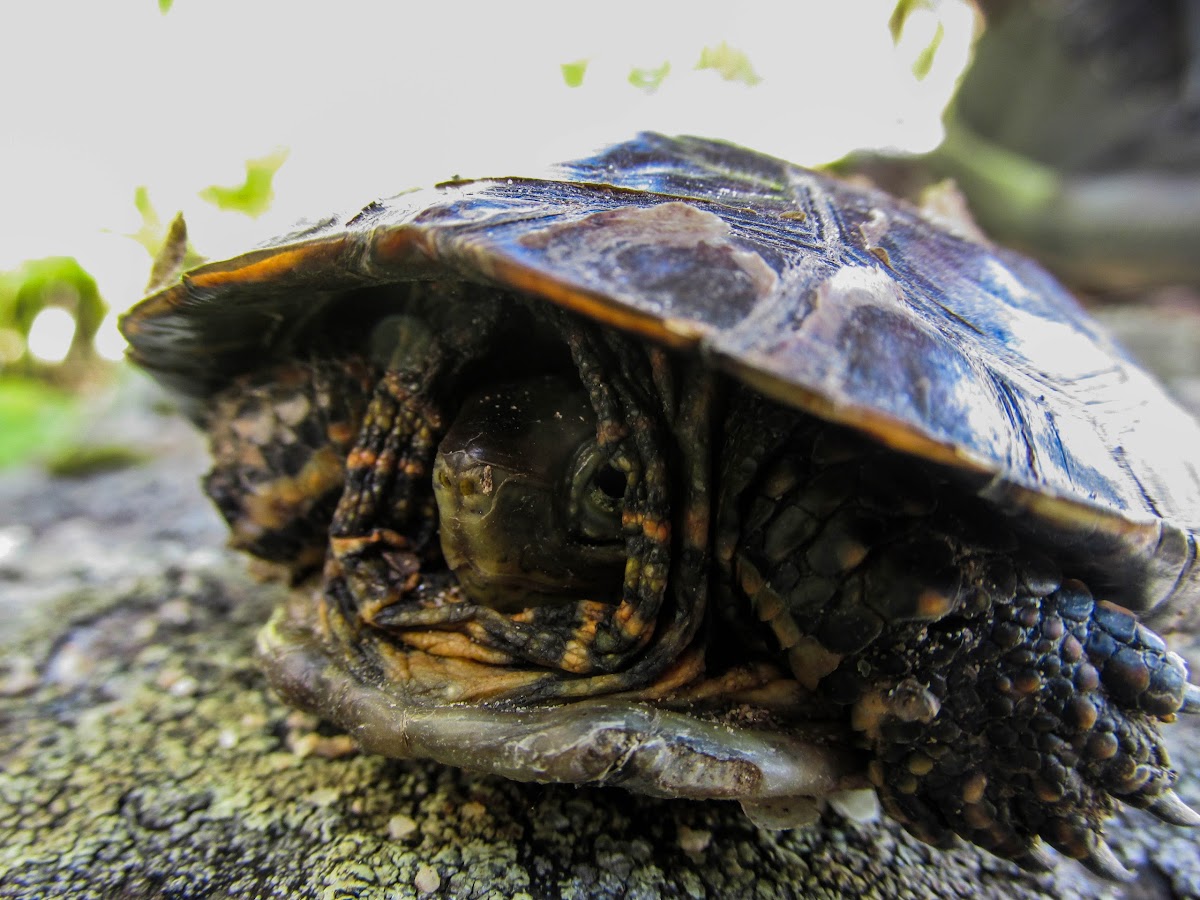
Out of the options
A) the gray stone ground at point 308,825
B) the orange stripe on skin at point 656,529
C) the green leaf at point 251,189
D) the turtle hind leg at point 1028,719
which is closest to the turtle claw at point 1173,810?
the turtle hind leg at point 1028,719

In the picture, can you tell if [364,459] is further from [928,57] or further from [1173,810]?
[928,57]

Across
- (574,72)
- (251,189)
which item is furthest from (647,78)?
(251,189)

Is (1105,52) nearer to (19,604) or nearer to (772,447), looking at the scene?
(772,447)

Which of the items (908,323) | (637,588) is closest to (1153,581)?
(908,323)

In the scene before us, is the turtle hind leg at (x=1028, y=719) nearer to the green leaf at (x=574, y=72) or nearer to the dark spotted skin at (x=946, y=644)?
the dark spotted skin at (x=946, y=644)

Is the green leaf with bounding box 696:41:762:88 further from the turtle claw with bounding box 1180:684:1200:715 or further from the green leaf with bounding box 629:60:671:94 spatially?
the turtle claw with bounding box 1180:684:1200:715
